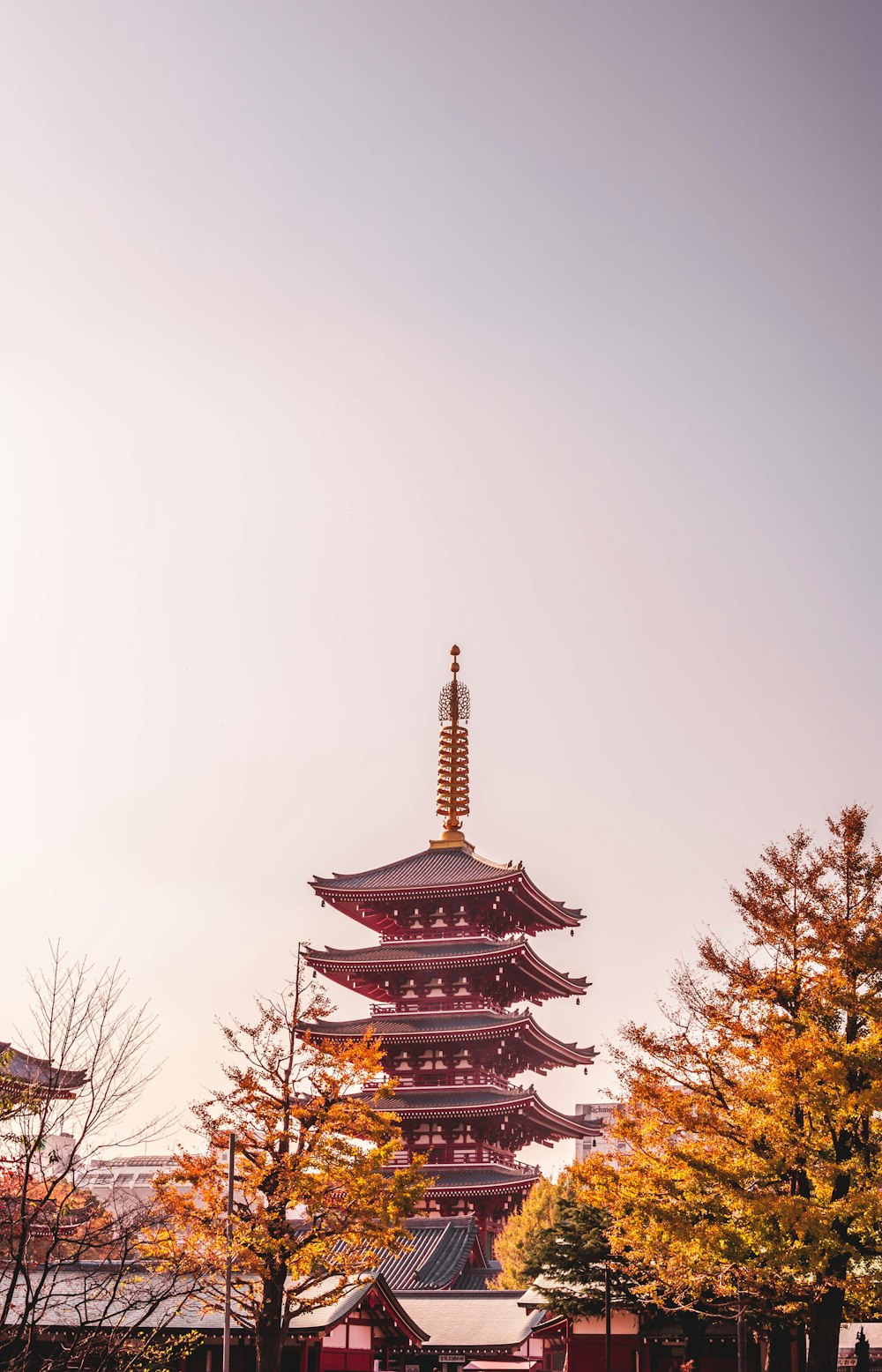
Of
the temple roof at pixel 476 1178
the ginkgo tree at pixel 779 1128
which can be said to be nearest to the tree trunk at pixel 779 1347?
the ginkgo tree at pixel 779 1128

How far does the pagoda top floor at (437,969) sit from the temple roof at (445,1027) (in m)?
0.72

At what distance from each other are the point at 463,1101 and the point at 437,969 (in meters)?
5.59

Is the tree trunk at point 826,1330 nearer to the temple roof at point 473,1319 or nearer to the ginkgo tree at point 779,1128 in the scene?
the ginkgo tree at point 779,1128

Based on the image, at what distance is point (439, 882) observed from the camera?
185 ft

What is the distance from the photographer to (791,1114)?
24297mm

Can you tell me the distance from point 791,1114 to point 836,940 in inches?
128

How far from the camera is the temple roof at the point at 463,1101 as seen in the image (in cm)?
5247

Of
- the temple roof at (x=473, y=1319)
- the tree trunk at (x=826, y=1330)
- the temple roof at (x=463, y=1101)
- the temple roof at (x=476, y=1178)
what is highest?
the temple roof at (x=463, y=1101)

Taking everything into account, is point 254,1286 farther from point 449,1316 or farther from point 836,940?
point 836,940

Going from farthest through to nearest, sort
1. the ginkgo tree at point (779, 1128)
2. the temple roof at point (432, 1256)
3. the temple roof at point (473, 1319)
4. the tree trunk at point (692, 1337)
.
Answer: the temple roof at point (432, 1256), the temple roof at point (473, 1319), the tree trunk at point (692, 1337), the ginkgo tree at point (779, 1128)

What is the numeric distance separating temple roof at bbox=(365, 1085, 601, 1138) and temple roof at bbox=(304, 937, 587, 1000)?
4754 mm

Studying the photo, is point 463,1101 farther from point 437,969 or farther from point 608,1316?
point 608,1316

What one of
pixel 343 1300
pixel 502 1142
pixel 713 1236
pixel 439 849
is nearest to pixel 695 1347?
pixel 343 1300

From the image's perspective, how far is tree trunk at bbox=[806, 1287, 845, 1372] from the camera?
939 inches
